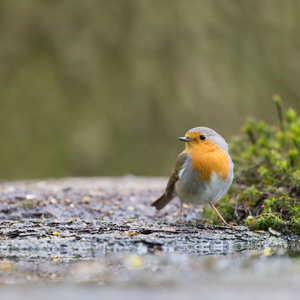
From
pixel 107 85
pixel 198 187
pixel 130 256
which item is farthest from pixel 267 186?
pixel 107 85

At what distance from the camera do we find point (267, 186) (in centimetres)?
470

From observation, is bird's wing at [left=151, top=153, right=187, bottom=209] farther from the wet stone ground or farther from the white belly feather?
the wet stone ground

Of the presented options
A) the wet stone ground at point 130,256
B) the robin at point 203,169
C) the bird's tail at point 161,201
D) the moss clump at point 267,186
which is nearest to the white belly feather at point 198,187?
the robin at point 203,169

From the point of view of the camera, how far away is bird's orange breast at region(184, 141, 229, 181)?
410 cm

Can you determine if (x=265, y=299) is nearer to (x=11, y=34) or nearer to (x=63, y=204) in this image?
(x=63, y=204)

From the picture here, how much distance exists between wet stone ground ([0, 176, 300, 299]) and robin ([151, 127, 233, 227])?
0.90ft

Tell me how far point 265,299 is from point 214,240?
5.21 ft

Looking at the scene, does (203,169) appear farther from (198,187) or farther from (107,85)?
(107,85)

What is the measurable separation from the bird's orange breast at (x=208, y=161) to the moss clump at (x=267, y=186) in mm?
494

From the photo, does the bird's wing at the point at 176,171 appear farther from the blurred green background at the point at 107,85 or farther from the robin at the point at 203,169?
the blurred green background at the point at 107,85

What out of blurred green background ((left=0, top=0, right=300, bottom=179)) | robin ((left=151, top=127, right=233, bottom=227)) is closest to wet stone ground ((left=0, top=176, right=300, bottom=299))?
robin ((left=151, top=127, right=233, bottom=227))

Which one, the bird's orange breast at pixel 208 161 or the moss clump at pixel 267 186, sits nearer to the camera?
the bird's orange breast at pixel 208 161

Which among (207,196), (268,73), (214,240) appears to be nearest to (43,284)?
(214,240)

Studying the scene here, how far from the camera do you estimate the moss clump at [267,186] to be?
420 centimetres
